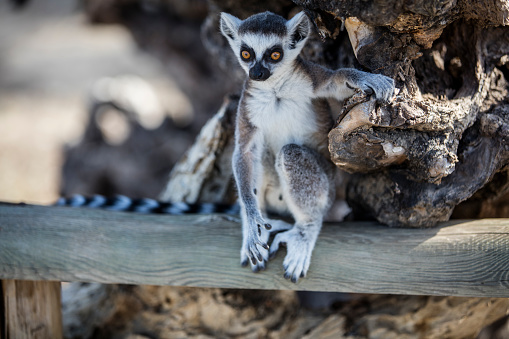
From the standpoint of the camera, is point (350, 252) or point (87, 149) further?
point (87, 149)

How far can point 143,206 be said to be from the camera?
3.42m

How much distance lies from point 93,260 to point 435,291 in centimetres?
215

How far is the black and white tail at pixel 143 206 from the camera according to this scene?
3.42 m

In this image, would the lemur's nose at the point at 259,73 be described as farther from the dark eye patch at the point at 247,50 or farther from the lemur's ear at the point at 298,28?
the lemur's ear at the point at 298,28

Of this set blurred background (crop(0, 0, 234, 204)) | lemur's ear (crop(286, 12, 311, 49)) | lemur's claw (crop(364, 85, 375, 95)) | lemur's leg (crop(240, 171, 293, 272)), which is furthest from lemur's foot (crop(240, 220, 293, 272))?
blurred background (crop(0, 0, 234, 204))

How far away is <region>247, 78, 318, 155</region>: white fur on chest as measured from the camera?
2895 mm

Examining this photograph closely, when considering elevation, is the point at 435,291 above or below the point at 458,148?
below

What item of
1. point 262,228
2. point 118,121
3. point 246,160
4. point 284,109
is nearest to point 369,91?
point 284,109

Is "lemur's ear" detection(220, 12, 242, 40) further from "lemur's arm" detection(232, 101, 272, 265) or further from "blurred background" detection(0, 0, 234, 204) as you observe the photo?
"blurred background" detection(0, 0, 234, 204)

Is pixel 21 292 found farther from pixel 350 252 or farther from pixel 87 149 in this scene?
pixel 87 149

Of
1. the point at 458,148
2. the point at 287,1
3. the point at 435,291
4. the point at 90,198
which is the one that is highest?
the point at 287,1

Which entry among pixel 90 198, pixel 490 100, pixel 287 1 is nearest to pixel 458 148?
pixel 490 100

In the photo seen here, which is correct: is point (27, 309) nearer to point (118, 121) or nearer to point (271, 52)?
point (271, 52)

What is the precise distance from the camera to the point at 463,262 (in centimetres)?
253
